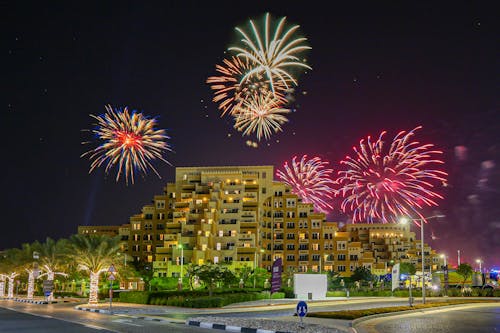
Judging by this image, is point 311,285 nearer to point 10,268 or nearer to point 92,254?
point 92,254

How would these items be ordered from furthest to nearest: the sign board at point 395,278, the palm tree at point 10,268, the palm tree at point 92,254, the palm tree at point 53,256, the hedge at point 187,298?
the palm tree at point 10,268
the palm tree at point 53,256
the palm tree at point 92,254
the hedge at point 187,298
the sign board at point 395,278

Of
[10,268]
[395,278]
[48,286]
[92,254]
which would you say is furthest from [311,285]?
[10,268]

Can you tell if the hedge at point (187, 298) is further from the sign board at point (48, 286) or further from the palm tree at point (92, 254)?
the sign board at point (48, 286)

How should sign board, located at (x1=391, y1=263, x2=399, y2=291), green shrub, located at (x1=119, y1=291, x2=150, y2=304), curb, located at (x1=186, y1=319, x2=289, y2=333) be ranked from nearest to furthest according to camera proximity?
curb, located at (x1=186, y1=319, x2=289, y2=333)
sign board, located at (x1=391, y1=263, x2=399, y2=291)
green shrub, located at (x1=119, y1=291, x2=150, y2=304)

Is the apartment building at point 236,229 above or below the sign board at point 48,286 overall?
above

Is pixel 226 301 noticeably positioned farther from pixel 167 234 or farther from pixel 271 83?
pixel 167 234

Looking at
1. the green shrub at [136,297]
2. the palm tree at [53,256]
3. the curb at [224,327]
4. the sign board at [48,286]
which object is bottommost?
the green shrub at [136,297]

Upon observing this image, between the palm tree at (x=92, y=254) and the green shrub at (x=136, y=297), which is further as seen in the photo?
the palm tree at (x=92, y=254)

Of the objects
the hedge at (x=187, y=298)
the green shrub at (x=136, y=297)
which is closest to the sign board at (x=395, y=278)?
the hedge at (x=187, y=298)

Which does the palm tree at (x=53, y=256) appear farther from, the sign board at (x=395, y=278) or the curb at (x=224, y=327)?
the curb at (x=224, y=327)

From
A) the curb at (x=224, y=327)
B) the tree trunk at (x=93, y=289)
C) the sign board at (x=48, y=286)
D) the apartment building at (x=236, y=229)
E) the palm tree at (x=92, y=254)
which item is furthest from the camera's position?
the apartment building at (x=236, y=229)

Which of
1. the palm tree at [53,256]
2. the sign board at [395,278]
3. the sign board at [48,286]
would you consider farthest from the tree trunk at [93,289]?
the sign board at [395,278]

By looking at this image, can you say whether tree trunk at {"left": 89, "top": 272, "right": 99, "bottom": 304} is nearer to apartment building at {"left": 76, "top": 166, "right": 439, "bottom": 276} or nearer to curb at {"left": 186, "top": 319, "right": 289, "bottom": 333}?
curb at {"left": 186, "top": 319, "right": 289, "bottom": 333}

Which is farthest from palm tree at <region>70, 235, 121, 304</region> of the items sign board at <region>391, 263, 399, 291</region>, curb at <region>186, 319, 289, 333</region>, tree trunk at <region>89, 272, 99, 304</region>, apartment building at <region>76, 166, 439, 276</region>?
apartment building at <region>76, 166, 439, 276</region>
